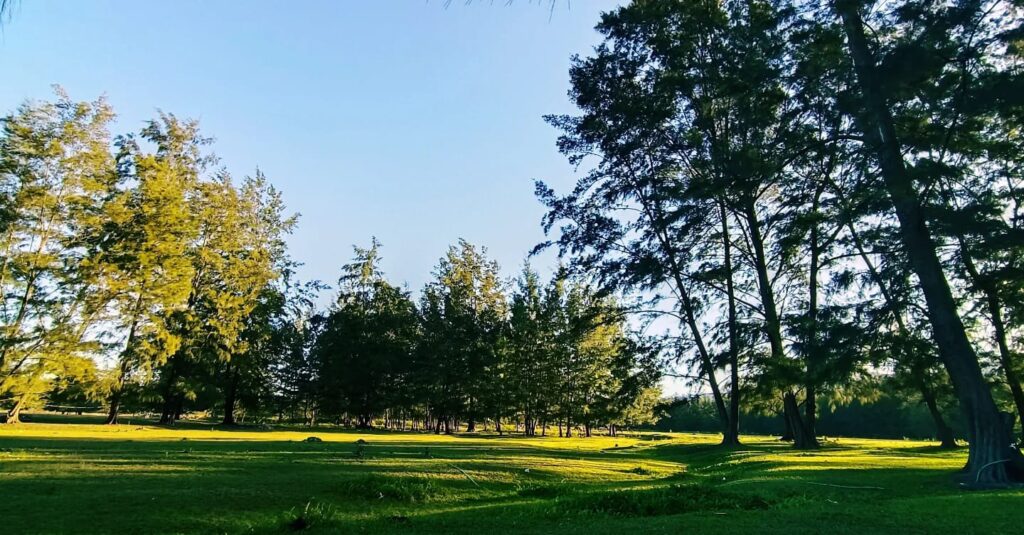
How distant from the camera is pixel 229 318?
146 feet

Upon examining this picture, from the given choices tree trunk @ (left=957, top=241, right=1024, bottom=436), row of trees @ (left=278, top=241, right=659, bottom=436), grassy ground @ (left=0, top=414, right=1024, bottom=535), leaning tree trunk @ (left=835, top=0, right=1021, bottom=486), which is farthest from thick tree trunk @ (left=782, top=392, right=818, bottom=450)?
row of trees @ (left=278, top=241, right=659, bottom=436)

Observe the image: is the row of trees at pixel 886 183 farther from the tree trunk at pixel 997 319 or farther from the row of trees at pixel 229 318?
the row of trees at pixel 229 318

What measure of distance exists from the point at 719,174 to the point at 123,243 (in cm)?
3515

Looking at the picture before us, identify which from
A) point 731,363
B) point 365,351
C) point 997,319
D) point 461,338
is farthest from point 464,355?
point 997,319

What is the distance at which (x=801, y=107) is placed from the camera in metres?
14.1

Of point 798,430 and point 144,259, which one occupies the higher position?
point 144,259

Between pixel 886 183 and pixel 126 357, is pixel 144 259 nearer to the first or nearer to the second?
pixel 126 357

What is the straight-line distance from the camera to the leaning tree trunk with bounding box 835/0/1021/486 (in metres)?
11.1

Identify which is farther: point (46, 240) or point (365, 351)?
point (365, 351)

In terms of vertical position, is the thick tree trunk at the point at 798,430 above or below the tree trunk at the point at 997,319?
below

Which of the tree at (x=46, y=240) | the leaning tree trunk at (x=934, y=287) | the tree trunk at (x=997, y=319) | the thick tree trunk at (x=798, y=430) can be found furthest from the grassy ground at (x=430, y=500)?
the tree at (x=46, y=240)

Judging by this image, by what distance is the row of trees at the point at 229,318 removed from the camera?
31422 millimetres

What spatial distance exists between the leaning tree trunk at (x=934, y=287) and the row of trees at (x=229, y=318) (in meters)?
15.4

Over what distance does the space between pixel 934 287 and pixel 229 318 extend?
147 ft
